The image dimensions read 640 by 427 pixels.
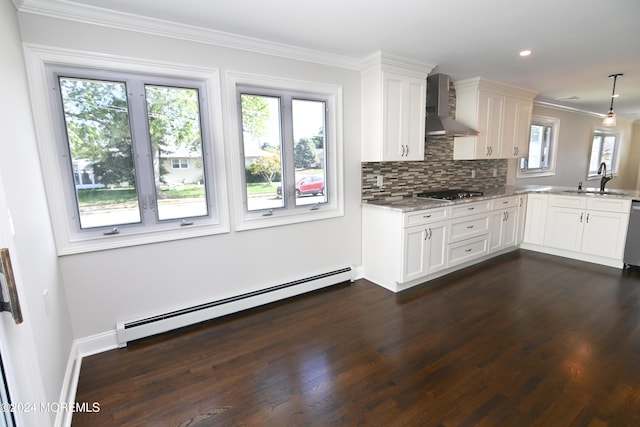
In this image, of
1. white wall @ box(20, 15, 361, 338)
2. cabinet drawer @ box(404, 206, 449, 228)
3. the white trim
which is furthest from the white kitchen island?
the white trim

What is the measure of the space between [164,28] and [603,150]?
10168 millimetres

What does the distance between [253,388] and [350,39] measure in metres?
2.84

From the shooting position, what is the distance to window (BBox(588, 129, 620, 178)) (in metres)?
7.52

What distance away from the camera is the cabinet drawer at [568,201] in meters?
4.05

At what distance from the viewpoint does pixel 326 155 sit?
3.31 metres

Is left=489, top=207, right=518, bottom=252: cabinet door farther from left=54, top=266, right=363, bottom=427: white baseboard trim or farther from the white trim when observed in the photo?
left=54, top=266, right=363, bottom=427: white baseboard trim

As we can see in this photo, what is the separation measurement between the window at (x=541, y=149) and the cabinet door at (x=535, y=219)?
139cm

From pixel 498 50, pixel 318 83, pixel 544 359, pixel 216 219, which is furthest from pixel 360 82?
pixel 544 359

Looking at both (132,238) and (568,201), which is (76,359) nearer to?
(132,238)

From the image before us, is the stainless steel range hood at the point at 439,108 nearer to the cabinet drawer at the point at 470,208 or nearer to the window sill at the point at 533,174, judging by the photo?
the cabinet drawer at the point at 470,208

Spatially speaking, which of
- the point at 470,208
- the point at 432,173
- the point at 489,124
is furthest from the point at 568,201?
the point at 432,173

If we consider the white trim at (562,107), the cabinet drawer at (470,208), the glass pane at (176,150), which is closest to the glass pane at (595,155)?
the white trim at (562,107)

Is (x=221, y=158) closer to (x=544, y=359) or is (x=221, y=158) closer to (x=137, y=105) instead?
(x=137, y=105)

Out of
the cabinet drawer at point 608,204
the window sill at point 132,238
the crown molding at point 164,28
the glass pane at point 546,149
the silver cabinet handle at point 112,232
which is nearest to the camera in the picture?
the crown molding at point 164,28
